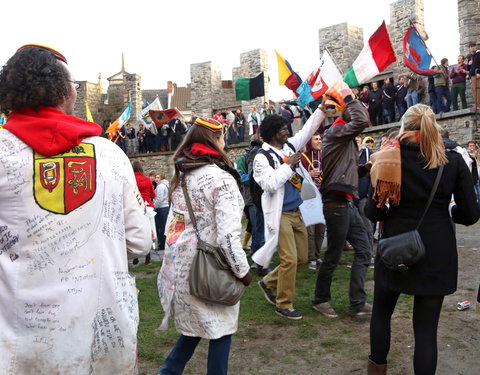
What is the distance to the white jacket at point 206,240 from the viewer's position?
273 centimetres

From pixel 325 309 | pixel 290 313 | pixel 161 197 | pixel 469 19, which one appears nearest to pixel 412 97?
pixel 469 19

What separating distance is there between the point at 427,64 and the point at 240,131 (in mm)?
11311

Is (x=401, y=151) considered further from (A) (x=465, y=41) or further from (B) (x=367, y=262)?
(A) (x=465, y=41)

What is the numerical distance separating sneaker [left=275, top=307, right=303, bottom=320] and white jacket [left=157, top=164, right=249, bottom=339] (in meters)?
1.84

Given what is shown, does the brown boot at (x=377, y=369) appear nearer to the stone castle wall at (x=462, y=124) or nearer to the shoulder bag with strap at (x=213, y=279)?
the shoulder bag with strap at (x=213, y=279)

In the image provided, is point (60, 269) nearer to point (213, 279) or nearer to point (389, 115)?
point (213, 279)

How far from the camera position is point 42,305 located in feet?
5.39

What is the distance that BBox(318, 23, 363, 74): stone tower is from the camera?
20.4 meters

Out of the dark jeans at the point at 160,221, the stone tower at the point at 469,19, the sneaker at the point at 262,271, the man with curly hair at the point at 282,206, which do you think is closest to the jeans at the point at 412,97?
the stone tower at the point at 469,19

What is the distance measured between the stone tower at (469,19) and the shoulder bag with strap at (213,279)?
16.9m

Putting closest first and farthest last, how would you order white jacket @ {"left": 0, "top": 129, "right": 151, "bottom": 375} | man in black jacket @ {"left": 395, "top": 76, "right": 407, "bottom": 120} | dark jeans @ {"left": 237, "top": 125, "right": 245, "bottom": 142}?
white jacket @ {"left": 0, "top": 129, "right": 151, "bottom": 375}
man in black jacket @ {"left": 395, "top": 76, "right": 407, "bottom": 120}
dark jeans @ {"left": 237, "top": 125, "right": 245, "bottom": 142}

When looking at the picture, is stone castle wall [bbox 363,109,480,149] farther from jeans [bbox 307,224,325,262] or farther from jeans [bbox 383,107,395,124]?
jeans [bbox 307,224,325,262]

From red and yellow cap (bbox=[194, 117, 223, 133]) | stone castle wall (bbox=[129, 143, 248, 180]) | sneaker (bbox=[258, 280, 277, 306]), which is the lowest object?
sneaker (bbox=[258, 280, 277, 306])

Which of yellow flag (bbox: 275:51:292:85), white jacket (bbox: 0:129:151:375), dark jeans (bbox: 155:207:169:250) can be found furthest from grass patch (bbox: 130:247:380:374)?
yellow flag (bbox: 275:51:292:85)
